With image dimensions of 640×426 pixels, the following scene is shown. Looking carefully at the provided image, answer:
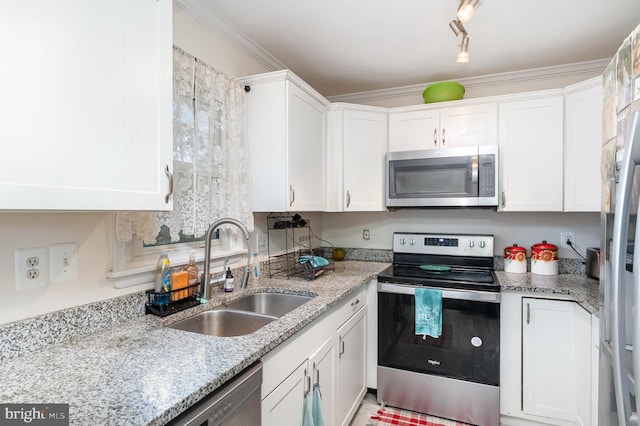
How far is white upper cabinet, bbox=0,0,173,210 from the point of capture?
74 centimetres

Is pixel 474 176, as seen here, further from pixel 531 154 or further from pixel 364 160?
pixel 364 160

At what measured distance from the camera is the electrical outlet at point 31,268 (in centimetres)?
103

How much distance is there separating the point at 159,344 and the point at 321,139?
175 centimetres

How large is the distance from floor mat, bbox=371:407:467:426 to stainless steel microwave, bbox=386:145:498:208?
1.43 metres

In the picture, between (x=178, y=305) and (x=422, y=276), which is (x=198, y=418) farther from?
(x=422, y=276)

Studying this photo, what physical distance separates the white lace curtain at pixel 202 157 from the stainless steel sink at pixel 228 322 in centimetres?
40

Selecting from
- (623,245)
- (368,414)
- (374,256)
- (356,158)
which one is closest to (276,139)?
(356,158)

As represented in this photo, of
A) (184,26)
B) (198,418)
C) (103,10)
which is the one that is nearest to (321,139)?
(184,26)

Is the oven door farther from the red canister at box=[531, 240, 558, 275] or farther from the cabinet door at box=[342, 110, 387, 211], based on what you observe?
the cabinet door at box=[342, 110, 387, 211]

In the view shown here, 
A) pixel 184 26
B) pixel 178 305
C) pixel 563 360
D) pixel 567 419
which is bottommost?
pixel 567 419

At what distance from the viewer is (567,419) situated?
1.95 metres

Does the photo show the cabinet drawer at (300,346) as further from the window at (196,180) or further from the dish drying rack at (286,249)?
the window at (196,180)

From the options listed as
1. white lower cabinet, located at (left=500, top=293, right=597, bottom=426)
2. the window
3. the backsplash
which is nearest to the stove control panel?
the backsplash

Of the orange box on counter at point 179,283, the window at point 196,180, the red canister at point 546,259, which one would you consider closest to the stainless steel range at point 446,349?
the red canister at point 546,259
